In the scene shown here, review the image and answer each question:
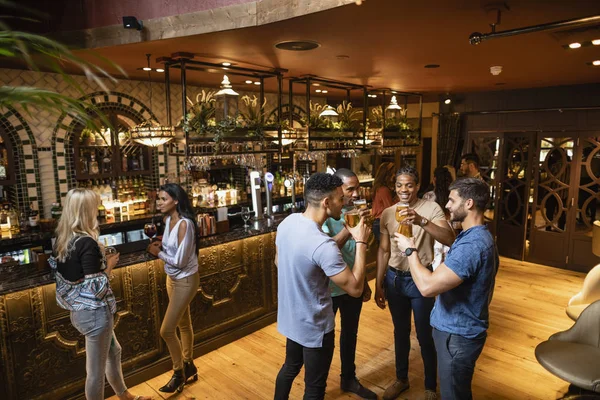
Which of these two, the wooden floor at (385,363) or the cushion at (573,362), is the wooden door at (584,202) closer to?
the wooden floor at (385,363)

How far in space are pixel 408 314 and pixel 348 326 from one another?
1.50 feet

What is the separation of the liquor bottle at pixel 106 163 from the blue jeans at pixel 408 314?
13.9 ft

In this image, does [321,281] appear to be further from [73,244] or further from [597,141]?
[597,141]

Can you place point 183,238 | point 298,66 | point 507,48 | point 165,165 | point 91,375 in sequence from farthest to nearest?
point 165,165
point 298,66
point 507,48
point 183,238
point 91,375

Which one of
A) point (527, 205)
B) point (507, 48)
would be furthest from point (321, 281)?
point (527, 205)

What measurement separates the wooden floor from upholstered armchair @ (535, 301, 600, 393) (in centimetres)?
62

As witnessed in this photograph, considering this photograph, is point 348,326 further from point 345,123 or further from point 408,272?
point 345,123

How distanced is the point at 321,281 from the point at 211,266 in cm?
200

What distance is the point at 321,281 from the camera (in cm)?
232

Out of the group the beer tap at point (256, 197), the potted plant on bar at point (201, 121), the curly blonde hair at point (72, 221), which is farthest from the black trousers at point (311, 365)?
the beer tap at point (256, 197)

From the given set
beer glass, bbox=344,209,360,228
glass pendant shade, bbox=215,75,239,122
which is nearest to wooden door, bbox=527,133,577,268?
glass pendant shade, bbox=215,75,239,122

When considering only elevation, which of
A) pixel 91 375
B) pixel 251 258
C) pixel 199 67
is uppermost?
pixel 199 67

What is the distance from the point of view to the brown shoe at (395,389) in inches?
127

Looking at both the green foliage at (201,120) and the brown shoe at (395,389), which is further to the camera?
the green foliage at (201,120)
